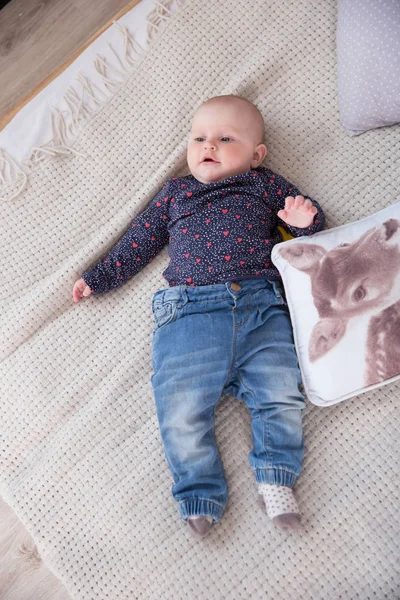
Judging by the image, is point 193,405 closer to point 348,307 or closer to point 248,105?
point 348,307

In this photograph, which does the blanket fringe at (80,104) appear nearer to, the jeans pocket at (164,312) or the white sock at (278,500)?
the jeans pocket at (164,312)

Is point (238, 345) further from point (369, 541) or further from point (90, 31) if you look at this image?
point (90, 31)

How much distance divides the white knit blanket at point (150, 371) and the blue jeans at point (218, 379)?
6 centimetres

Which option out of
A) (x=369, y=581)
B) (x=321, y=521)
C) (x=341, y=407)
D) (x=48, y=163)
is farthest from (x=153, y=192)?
(x=369, y=581)

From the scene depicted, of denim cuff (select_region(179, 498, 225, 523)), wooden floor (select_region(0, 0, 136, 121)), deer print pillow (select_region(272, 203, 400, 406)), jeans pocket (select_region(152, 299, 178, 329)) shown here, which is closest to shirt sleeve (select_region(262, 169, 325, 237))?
deer print pillow (select_region(272, 203, 400, 406))

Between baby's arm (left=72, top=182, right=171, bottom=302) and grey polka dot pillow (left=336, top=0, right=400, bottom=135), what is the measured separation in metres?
0.48

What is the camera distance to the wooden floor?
1.79 m

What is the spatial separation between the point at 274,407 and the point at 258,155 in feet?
1.95

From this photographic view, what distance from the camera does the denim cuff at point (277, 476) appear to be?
1092 mm

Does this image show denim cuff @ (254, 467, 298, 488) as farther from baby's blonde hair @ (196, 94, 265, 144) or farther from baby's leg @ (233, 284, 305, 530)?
baby's blonde hair @ (196, 94, 265, 144)

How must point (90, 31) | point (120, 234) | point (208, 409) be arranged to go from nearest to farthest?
1. point (208, 409)
2. point (120, 234)
3. point (90, 31)

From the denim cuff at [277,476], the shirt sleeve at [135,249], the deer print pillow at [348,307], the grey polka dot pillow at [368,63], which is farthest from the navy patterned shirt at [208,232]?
the denim cuff at [277,476]

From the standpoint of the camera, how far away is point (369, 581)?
104 centimetres

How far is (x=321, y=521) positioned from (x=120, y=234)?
2.54 feet
